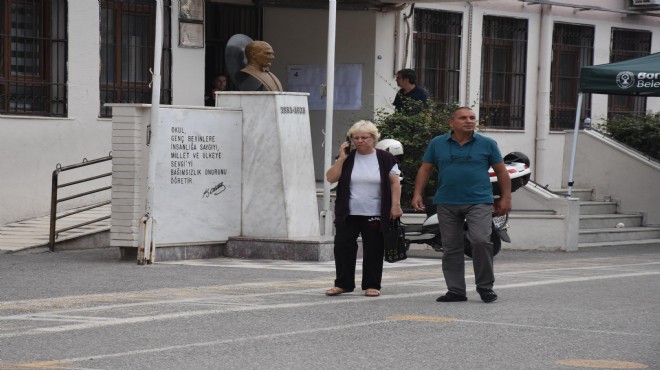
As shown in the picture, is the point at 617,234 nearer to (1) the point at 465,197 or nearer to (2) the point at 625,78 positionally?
(2) the point at 625,78

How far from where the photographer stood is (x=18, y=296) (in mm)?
12016

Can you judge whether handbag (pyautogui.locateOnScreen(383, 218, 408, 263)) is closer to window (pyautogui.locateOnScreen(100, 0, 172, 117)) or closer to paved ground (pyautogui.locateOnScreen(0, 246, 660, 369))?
paved ground (pyautogui.locateOnScreen(0, 246, 660, 369))

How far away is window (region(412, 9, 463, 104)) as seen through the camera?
24125 mm

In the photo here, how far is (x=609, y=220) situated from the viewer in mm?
21875

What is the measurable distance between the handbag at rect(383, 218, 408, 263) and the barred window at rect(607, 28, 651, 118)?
1605 cm

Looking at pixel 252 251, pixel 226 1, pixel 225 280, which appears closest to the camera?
pixel 225 280

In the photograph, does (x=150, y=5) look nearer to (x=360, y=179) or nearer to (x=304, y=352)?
(x=360, y=179)

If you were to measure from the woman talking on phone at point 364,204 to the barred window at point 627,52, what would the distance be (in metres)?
15.9

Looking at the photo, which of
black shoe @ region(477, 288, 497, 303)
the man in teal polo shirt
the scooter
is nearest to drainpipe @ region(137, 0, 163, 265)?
the scooter

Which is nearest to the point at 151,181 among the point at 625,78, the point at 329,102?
the point at 329,102

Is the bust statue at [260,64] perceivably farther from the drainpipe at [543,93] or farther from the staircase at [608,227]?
the drainpipe at [543,93]

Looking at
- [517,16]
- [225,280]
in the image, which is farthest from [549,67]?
[225,280]

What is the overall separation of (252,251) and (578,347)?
7569 mm

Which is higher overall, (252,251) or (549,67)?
(549,67)
